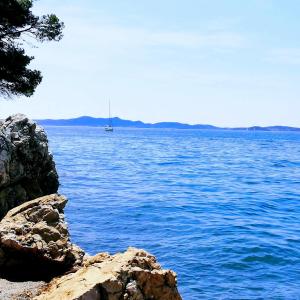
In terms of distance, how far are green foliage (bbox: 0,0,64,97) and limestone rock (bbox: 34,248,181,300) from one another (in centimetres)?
1935

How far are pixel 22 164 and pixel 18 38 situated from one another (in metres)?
8.71

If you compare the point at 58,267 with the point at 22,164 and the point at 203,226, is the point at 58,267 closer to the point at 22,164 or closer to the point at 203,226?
the point at 22,164

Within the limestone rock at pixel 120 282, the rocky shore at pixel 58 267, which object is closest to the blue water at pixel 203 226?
the rocky shore at pixel 58 267

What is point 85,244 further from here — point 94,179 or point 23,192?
point 94,179

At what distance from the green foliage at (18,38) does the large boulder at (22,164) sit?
3309mm

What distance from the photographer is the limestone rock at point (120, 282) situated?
31.4 ft

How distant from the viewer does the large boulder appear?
23.4 meters

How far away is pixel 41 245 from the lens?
13.2 m

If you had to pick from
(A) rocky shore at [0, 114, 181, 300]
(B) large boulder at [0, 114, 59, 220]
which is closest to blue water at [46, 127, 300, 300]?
(B) large boulder at [0, 114, 59, 220]

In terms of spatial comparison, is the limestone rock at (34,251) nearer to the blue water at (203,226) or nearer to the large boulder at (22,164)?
the blue water at (203,226)

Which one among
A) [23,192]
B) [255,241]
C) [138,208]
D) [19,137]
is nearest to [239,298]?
[255,241]

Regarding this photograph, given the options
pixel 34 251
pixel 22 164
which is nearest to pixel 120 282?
pixel 34 251

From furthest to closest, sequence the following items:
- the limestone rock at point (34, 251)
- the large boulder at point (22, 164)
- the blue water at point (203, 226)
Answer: the large boulder at point (22, 164), the blue water at point (203, 226), the limestone rock at point (34, 251)

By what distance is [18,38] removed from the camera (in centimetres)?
2923
